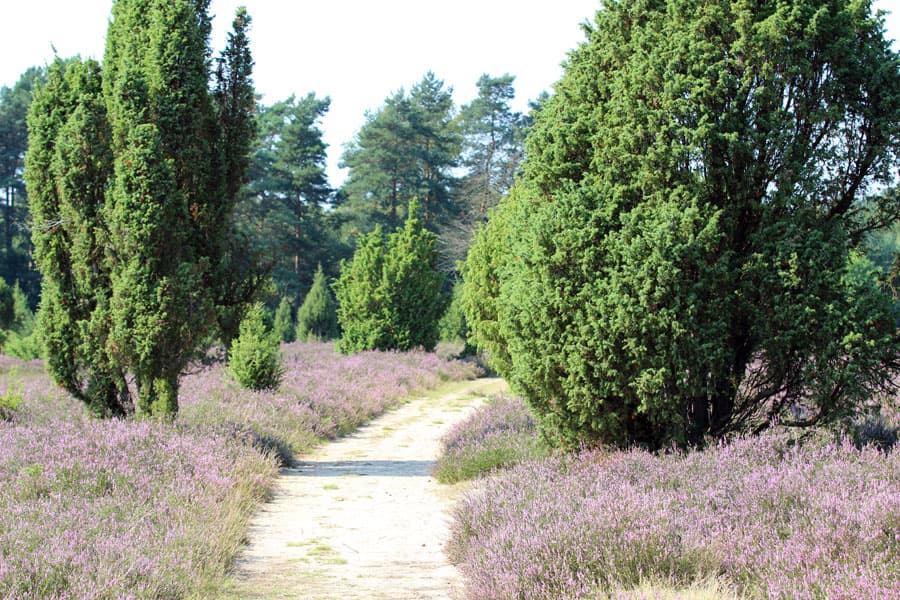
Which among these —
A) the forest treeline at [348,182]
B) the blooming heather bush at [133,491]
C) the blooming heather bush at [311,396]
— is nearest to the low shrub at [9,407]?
the blooming heather bush at [133,491]

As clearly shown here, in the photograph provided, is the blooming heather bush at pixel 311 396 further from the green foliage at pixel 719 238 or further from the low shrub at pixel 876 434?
the low shrub at pixel 876 434

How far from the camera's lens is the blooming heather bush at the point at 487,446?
973 centimetres

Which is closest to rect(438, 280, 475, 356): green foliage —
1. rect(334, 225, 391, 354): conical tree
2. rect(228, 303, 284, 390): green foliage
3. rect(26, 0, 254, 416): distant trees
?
rect(334, 225, 391, 354): conical tree

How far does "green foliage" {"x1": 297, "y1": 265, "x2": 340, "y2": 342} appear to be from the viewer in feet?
142

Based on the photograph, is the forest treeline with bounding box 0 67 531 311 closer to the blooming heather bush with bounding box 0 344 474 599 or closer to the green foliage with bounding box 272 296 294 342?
the green foliage with bounding box 272 296 294 342

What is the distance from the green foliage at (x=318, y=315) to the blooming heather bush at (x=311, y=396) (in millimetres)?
15712

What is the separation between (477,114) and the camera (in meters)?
53.9

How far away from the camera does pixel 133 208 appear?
10.4 m

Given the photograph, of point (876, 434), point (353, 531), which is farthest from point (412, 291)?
point (876, 434)

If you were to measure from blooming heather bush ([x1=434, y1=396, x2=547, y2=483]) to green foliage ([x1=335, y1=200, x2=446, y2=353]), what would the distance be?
16374 mm

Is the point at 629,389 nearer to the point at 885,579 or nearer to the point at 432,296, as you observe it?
the point at 885,579

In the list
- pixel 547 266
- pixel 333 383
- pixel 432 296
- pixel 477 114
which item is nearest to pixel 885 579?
pixel 547 266

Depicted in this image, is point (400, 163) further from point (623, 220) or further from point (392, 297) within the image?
point (623, 220)

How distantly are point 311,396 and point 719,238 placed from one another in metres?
10.9
